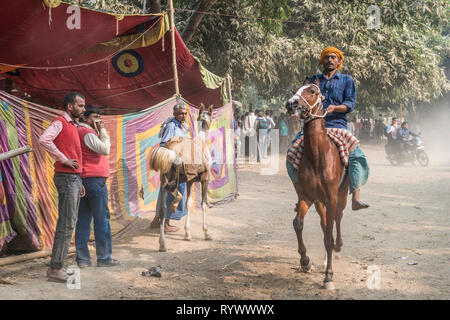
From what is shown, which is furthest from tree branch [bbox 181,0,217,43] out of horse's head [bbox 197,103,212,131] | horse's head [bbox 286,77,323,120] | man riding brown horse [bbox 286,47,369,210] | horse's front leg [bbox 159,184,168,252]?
horse's head [bbox 286,77,323,120]

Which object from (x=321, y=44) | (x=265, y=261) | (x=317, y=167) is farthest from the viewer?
(x=321, y=44)

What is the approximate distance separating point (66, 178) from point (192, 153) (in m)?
2.90

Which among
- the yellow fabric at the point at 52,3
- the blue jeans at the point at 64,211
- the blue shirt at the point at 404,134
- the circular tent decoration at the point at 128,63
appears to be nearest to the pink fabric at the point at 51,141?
the blue jeans at the point at 64,211

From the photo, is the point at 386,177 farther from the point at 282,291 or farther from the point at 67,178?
the point at 67,178

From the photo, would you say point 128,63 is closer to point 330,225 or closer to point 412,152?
point 330,225

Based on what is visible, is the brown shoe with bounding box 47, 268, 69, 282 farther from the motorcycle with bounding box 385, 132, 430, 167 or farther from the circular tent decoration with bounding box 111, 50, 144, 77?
the motorcycle with bounding box 385, 132, 430, 167

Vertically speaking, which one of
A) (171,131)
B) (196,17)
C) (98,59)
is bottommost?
(171,131)

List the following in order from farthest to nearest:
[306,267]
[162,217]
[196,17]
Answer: [196,17] → [162,217] → [306,267]

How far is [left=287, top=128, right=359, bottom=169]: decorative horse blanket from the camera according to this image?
573 centimetres

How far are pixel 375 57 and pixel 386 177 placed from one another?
28.3 feet

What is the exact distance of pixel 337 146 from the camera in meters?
5.75

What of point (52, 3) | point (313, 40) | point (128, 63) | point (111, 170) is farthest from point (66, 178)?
point (313, 40)

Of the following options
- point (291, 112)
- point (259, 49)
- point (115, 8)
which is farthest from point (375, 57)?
point (291, 112)

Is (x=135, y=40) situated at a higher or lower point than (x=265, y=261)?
higher
